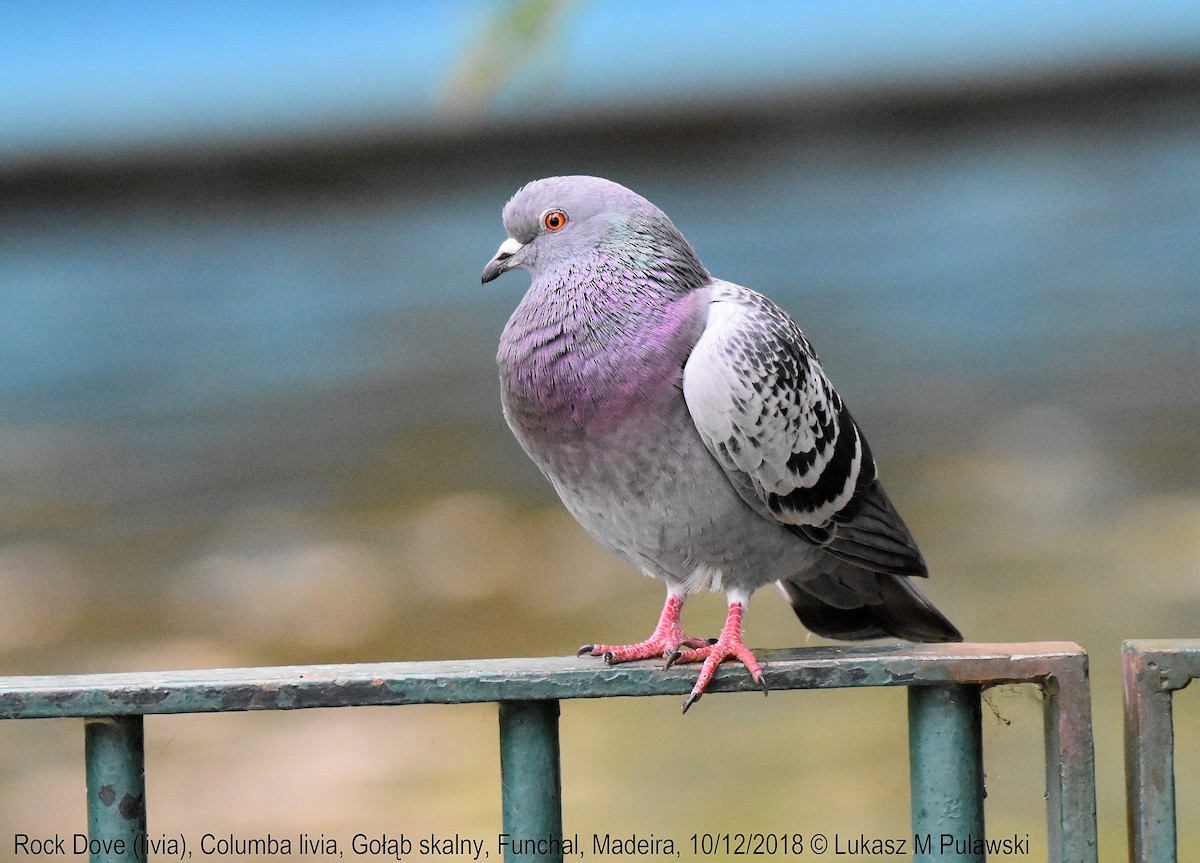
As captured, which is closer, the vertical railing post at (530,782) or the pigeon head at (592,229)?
the vertical railing post at (530,782)

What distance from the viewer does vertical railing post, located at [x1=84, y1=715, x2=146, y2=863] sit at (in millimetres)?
1428

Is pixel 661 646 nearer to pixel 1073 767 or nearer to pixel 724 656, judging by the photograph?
pixel 724 656

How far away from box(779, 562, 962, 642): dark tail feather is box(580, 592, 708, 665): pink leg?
332 mm

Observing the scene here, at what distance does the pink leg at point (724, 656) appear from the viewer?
1.59 m

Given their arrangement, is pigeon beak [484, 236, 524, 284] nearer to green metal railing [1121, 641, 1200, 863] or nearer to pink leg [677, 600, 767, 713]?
pink leg [677, 600, 767, 713]

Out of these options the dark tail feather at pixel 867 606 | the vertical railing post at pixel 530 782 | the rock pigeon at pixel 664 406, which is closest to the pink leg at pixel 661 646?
the rock pigeon at pixel 664 406

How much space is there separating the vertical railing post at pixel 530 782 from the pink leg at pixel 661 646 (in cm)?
20

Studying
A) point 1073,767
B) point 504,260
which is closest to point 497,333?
point 504,260

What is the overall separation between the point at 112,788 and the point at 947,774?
979 mm

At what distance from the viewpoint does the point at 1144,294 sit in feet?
10.4

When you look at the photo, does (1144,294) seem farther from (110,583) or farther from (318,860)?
(110,583)

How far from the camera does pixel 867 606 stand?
7.14 ft

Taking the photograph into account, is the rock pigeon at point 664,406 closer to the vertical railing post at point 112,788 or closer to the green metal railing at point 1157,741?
the green metal railing at point 1157,741

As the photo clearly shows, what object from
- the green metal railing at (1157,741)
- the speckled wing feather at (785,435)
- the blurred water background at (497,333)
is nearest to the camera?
the green metal railing at (1157,741)
